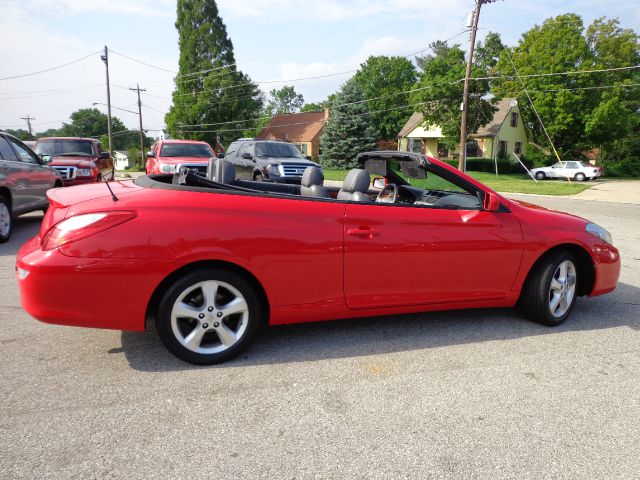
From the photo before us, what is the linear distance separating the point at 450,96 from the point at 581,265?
31.8 metres

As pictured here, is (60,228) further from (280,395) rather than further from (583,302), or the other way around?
(583,302)

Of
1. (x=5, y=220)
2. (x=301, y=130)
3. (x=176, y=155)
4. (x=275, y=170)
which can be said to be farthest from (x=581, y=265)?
(x=301, y=130)

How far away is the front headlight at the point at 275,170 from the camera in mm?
13117

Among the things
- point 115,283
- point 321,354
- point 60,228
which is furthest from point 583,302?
point 60,228

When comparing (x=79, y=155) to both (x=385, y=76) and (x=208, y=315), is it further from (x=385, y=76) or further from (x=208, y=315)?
(x=385, y=76)

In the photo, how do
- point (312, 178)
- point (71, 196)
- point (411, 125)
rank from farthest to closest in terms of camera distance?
point (411, 125), point (312, 178), point (71, 196)

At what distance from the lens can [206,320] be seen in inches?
118

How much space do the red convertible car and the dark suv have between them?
9.30 metres

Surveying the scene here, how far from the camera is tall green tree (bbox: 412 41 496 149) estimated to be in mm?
32844

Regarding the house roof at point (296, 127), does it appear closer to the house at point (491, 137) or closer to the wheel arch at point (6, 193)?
the house at point (491, 137)

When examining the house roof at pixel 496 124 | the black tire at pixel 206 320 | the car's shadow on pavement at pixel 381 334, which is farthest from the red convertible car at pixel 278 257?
the house roof at pixel 496 124

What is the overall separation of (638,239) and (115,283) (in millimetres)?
9216

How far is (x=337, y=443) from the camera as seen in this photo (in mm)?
2299

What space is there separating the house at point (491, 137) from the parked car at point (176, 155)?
30508mm
